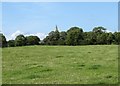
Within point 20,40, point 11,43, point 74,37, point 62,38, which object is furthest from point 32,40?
point 11,43

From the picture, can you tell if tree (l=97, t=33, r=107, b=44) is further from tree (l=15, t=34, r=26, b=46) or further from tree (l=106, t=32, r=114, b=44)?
tree (l=15, t=34, r=26, b=46)

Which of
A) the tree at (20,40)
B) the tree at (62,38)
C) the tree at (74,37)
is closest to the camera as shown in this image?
the tree at (20,40)

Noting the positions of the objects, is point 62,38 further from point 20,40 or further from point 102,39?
point 20,40

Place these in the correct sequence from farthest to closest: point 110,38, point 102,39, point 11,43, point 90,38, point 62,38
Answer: point 62,38 → point 90,38 → point 102,39 → point 110,38 → point 11,43

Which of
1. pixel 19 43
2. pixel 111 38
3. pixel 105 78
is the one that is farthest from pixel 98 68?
pixel 111 38

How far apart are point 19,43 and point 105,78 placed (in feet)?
176

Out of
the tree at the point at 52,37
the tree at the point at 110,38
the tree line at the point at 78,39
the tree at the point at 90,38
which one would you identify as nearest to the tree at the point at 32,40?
the tree line at the point at 78,39

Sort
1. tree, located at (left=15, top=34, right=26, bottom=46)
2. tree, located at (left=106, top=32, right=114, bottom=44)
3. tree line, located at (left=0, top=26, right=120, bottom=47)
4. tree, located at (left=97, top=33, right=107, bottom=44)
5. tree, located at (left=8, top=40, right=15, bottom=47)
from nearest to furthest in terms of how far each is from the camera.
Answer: tree, located at (left=8, top=40, right=15, bottom=47), tree, located at (left=15, top=34, right=26, bottom=46), tree line, located at (left=0, top=26, right=120, bottom=47), tree, located at (left=106, top=32, right=114, bottom=44), tree, located at (left=97, top=33, right=107, bottom=44)

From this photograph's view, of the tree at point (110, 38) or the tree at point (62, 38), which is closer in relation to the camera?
the tree at point (62, 38)

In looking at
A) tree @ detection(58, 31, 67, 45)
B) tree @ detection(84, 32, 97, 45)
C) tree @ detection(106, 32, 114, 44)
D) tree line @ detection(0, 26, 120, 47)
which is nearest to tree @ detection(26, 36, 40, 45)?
tree line @ detection(0, 26, 120, 47)

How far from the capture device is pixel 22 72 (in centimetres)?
1988

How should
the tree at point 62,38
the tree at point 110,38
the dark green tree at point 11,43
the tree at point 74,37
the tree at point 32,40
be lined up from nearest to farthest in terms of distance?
the dark green tree at point 11,43 → the tree at point 32,40 → the tree at point 74,37 → the tree at point 62,38 → the tree at point 110,38

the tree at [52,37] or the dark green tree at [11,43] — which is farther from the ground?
the tree at [52,37]

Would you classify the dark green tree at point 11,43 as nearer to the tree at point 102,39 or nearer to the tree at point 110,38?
the tree at point 102,39
